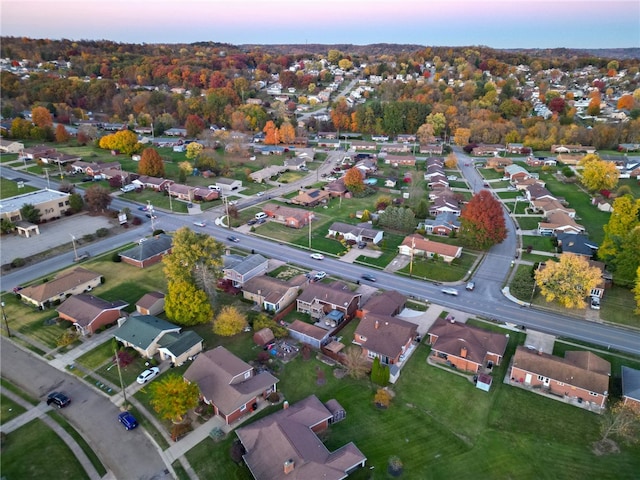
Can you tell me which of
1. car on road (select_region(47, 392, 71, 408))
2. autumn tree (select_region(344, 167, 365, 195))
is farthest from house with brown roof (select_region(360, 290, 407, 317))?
autumn tree (select_region(344, 167, 365, 195))

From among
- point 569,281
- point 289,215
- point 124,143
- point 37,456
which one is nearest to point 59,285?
point 37,456

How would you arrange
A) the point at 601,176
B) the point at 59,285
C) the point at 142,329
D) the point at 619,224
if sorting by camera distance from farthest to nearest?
the point at 601,176, the point at 619,224, the point at 59,285, the point at 142,329

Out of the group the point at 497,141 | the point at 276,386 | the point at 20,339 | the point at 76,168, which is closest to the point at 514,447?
the point at 276,386

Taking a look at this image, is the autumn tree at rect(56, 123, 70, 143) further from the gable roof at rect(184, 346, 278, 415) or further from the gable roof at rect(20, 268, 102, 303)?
the gable roof at rect(184, 346, 278, 415)

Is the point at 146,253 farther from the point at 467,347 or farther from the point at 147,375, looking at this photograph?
the point at 467,347

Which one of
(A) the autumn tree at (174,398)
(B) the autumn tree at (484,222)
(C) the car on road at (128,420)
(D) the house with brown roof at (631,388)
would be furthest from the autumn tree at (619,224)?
(C) the car on road at (128,420)

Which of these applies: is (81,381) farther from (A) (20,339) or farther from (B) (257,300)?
(B) (257,300)
